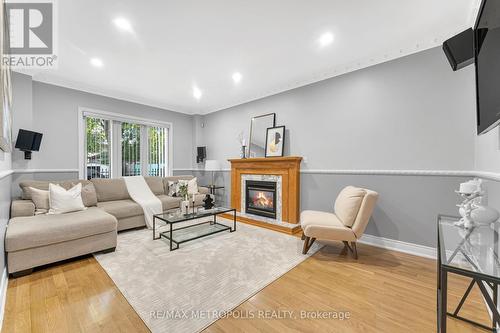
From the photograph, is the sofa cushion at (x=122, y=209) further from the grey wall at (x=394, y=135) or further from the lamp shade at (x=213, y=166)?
the grey wall at (x=394, y=135)

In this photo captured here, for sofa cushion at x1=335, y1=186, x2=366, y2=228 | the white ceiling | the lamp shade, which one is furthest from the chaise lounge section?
sofa cushion at x1=335, y1=186, x2=366, y2=228

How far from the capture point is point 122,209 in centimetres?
348

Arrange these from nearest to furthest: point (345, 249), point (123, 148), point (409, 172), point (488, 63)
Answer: point (488, 63)
point (409, 172)
point (345, 249)
point (123, 148)

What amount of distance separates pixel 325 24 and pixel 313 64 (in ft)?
3.10

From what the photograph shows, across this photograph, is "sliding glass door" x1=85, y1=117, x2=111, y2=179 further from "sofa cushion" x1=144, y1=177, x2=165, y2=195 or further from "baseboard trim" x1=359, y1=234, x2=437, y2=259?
"baseboard trim" x1=359, y1=234, x2=437, y2=259

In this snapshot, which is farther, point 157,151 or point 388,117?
point 157,151

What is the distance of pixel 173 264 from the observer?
241 centimetres

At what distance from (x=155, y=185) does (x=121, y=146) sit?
3.73 feet

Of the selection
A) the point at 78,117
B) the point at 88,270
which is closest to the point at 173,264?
the point at 88,270

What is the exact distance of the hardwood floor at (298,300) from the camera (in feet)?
5.04

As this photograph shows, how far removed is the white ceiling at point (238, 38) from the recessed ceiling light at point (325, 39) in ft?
0.19

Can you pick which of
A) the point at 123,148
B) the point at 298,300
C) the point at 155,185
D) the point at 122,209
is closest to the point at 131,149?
the point at 123,148

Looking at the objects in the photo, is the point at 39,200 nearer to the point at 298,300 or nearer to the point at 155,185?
the point at 155,185

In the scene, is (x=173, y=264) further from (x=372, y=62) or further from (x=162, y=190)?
(x=372, y=62)
